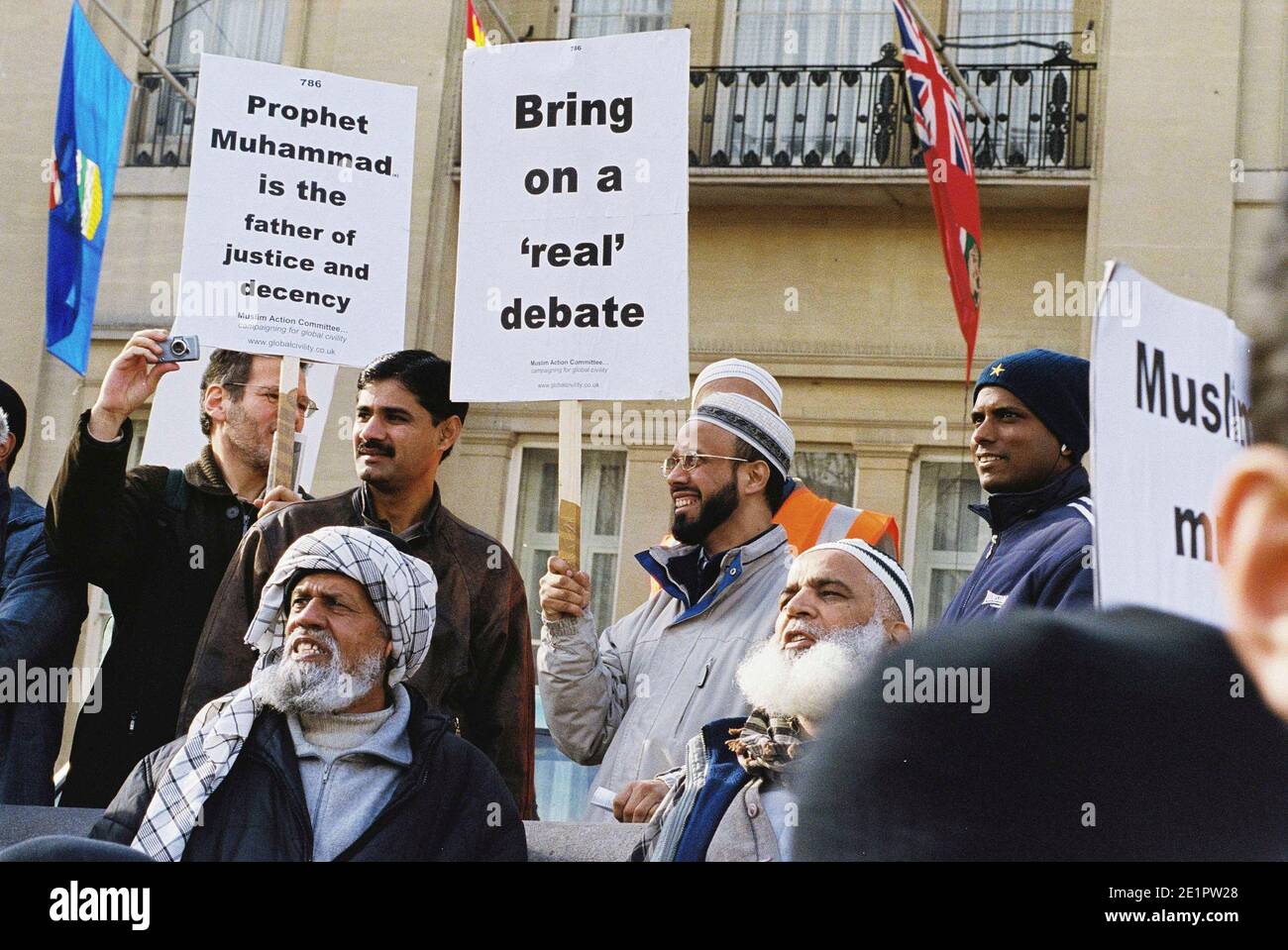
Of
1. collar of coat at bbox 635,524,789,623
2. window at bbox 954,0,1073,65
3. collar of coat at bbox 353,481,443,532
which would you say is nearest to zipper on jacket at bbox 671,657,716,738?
collar of coat at bbox 635,524,789,623

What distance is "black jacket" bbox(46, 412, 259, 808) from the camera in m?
5.20

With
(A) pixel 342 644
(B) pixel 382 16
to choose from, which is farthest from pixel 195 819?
(B) pixel 382 16

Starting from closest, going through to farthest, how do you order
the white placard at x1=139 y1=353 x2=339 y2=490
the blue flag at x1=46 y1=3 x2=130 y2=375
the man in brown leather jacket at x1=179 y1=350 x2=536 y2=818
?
the man in brown leather jacket at x1=179 y1=350 x2=536 y2=818, the white placard at x1=139 y1=353 x2=339 y2=490, the blue flag at x1=46 y1=3 x2=130 y2=375

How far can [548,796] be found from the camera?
9.84 m

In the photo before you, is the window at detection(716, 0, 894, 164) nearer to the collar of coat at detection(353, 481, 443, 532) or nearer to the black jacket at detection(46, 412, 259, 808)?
the collar of coat at detection(353, 481, 443, 532)

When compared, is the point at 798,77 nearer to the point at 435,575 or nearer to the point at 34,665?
the point at 435,575

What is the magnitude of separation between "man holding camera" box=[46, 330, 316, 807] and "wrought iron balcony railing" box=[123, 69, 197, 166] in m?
8.53

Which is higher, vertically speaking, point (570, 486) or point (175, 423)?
point (175, 423)

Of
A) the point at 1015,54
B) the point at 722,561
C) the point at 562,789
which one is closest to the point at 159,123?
the point at 1015,54

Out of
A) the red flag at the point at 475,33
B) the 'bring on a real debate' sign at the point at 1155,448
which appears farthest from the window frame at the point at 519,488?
the 'bring on a real debate' sign at the point at 1155,448

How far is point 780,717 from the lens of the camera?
4.10m

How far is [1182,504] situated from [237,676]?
2964mm

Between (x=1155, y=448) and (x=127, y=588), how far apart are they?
3.55 metres

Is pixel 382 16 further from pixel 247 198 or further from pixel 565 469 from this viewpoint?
pixel 565 469
